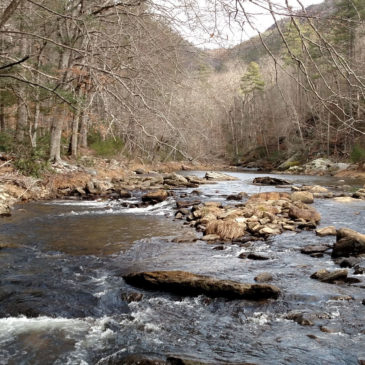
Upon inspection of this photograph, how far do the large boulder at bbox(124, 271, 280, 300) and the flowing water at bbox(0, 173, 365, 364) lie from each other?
15 centimetres

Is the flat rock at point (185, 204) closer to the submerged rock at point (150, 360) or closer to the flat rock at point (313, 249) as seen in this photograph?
the flat rock at point (313, 249)

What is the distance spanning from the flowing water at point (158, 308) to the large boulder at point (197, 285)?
0.15 metres

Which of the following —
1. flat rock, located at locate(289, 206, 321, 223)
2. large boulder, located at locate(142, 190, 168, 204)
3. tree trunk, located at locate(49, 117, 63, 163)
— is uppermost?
tree trunk, located at locate(49, 117, 63, 163)

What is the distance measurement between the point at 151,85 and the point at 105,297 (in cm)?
296

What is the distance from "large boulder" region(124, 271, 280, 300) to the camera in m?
5.18

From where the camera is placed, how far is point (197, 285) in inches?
214

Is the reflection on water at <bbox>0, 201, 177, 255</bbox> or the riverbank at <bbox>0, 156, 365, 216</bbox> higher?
the riverbank at <bbox>0, 156, 365, 216</bbox>

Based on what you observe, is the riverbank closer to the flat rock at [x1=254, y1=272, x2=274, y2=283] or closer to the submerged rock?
the flat rock at [x1=254, y1=272, x2=274, y2=283]

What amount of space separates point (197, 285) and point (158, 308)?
0.73 meters

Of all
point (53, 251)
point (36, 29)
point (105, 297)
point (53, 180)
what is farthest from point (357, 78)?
point (53, 180)

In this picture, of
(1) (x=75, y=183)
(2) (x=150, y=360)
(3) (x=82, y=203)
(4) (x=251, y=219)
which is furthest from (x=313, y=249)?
(1) (x=75, y=183)

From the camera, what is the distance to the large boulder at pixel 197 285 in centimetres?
518

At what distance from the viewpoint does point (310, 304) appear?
496 cm

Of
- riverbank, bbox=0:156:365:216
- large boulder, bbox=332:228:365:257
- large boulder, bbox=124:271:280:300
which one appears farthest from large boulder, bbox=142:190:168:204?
large boulder, bbox=124:271:280:300
